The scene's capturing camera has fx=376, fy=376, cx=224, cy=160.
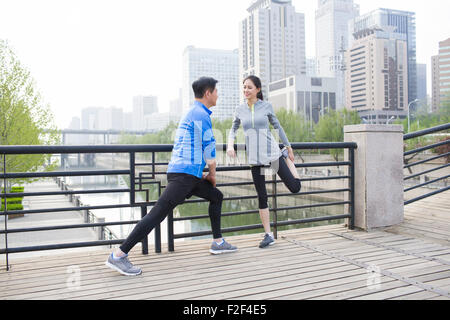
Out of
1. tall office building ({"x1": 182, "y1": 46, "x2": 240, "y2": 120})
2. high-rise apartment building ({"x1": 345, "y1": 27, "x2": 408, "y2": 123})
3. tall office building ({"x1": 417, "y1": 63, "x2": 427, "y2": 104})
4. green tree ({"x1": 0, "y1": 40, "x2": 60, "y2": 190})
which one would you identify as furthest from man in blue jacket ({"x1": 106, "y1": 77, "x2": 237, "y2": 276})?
tall office building ({"x1": 417, "y1": 63, "x2": 427, "y2": 104})

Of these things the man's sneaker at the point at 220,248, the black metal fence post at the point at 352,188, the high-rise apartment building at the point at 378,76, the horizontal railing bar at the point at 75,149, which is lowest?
the man's sneaker at the point at 220,248

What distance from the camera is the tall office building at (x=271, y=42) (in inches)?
5231

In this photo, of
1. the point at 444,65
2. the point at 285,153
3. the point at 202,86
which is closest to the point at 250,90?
the point at 202,86

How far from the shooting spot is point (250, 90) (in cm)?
391

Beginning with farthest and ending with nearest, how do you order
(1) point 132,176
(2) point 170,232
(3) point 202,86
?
(2) point 170,232 → (1) point 132,176 → (3) point 202,86

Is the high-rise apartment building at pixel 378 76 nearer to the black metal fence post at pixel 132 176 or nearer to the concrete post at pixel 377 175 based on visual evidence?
the concrete post at pixel 377 175

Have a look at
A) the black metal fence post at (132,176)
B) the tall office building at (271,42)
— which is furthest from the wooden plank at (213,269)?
the tall office building at (271,42)

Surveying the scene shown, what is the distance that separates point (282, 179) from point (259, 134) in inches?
21.6

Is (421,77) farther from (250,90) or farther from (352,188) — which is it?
(250,90)

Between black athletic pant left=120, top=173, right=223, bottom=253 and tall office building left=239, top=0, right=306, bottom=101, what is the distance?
129 metres

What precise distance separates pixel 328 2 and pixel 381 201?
189 meters

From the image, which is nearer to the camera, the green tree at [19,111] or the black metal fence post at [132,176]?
the black metal fence post at [132,176]

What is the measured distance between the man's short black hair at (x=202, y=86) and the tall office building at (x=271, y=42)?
128m
